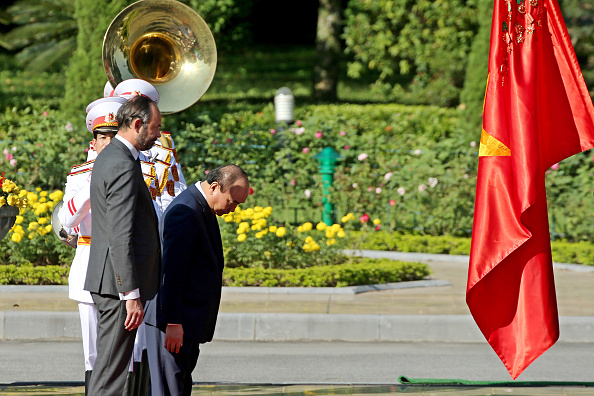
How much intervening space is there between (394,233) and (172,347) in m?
8.01

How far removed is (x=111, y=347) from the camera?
4.26 metres

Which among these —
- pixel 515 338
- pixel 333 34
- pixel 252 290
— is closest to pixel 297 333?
pixel 252 290

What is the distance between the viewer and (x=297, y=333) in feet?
25.7

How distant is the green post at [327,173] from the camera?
12.5 metres

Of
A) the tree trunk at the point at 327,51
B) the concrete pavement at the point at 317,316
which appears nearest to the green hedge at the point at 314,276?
the concrete pavement at the point at 317,316

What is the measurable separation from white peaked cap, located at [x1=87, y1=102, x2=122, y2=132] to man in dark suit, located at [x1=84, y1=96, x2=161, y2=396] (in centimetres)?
63

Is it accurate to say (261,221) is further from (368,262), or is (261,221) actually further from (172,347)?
(172,347)

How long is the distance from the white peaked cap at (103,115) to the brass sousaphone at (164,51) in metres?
1.41

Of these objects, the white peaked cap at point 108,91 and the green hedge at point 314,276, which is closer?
the white peaked cap at point 108,91

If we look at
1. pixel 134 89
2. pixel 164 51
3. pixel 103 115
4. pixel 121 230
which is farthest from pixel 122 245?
pixel 164 51

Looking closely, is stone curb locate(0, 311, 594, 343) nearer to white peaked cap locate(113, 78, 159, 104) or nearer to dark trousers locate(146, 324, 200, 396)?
white peaked cap locate(113, 78, 159, 104)

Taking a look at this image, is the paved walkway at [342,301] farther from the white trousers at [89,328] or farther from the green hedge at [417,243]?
the white trousers at [89,328]

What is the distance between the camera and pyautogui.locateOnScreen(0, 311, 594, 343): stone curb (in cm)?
782

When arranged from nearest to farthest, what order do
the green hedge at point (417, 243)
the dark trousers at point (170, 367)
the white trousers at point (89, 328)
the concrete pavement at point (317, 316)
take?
1. the dark trousers at point (170, 367)
2. the white trousers at point (89, 328)
3. the concrete pavement at point (317, 316)
4. the green hedge at point (417, 243)
